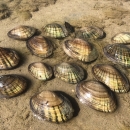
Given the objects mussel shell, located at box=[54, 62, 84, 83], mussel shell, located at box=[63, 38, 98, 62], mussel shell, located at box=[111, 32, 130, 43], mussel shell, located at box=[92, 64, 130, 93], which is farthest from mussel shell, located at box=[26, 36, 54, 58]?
mussel shell, located at box=[111, 32, 130, 43]

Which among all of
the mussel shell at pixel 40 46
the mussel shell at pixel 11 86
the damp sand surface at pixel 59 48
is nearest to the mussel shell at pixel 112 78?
the damp sand surface at pixel 59 48

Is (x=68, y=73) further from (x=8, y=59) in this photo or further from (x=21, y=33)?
(x=21, y=33)

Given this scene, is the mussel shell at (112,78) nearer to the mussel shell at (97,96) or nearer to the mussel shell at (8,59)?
the mussel shell at (97,96)

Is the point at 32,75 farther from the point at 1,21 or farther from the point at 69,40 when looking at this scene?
the point at 1,21

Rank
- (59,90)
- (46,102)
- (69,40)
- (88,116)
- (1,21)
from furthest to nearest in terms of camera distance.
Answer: (1,21), (69,40), (59,90), (88,116), (46,102)

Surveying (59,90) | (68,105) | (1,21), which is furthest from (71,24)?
(68,105)

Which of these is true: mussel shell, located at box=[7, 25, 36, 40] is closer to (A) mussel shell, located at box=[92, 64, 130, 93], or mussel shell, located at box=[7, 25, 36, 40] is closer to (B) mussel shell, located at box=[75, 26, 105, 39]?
(B) mussel shell, located at box=[75, 26, 105, 39]
